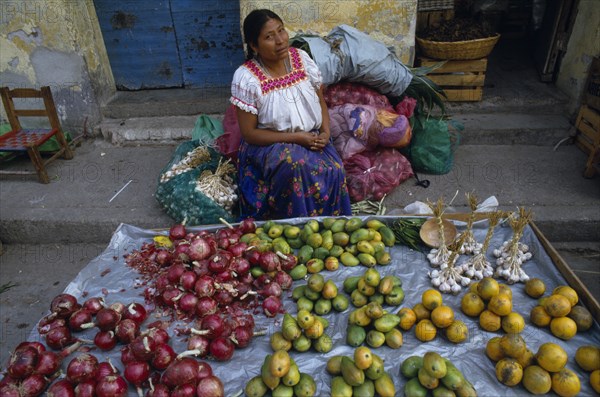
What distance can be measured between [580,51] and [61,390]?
211 inches

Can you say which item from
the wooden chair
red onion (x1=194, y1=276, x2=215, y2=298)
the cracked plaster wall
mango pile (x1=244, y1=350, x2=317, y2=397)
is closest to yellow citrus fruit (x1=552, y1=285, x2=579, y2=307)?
mango pile (x1=244, y1=350, x2=317, y2=397)

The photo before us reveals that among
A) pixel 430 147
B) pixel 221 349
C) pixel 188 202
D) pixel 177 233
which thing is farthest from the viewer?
pixel 430 147

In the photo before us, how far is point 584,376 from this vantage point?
1.80 meters

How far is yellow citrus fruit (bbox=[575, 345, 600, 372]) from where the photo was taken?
1756mm

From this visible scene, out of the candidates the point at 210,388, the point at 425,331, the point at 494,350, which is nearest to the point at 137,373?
the point at 210,388

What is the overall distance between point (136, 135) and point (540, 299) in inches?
167

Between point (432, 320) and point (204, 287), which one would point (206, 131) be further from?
point (432, 320)

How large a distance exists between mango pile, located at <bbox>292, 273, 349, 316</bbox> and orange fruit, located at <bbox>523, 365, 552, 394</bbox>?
0.85 m

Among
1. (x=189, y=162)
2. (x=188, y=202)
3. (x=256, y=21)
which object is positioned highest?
(x=256, y=21)

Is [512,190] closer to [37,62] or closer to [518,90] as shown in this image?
[518,90]

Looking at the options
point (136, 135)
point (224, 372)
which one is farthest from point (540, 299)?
point (136, 135)

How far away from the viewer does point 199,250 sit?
238 cm

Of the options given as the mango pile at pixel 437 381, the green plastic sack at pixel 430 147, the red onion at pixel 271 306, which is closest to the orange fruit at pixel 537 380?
the mango pile at pixel 437 381

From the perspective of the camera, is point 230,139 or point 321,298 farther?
point 230,139
